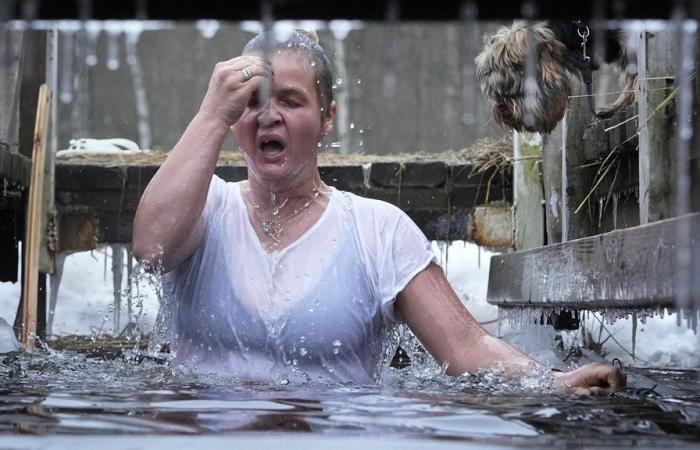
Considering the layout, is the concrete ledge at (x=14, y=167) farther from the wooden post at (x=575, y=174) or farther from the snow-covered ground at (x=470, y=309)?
the wooden post at (x=575, y=174)

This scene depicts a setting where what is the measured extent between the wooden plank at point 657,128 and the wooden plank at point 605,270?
10.9 inches

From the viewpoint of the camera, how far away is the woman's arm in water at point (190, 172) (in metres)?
3.53

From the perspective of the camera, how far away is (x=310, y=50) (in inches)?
151

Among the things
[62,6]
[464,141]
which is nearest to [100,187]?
[62,6]

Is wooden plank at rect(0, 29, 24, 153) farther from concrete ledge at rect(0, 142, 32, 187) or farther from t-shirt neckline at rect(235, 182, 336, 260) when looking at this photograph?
t-shirt neckline at rect(235, 182, 336, 260)

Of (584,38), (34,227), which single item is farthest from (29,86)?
(584,38)

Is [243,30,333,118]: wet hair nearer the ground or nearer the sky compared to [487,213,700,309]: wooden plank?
nearer the sky

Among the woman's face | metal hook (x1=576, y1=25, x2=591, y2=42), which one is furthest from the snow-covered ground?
the woman's face

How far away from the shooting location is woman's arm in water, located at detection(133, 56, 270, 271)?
3.53m

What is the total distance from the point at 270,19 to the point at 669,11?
0.70 m

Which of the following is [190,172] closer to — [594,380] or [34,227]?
[594,380]

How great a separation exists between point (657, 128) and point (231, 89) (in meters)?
1.62

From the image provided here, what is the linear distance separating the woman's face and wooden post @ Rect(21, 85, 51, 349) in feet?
13.0

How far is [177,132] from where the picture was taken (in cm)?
1880
